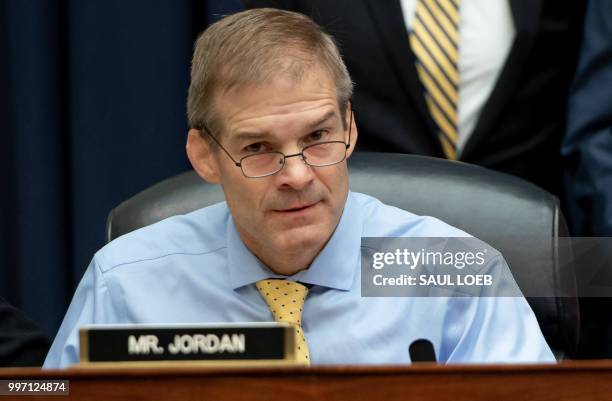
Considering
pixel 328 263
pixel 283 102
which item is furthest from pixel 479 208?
pixel 283 102

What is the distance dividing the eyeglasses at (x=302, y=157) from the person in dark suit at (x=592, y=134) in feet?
2.19

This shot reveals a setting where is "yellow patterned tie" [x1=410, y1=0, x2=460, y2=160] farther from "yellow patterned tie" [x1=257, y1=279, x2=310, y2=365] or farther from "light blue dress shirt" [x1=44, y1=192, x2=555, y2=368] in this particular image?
"yellow patterned tie" [x1=257, y1=279, x2=310, y2=365]

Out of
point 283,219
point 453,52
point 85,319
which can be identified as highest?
point 453,52

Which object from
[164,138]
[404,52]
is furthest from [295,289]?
[164,138]

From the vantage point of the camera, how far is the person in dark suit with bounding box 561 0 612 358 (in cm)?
205

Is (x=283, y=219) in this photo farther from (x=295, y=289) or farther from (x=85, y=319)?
(x=85, y=319)

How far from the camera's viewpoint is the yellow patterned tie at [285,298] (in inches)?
61.7

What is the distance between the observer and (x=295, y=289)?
1.62m

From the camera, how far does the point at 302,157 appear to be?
1542 millimetres

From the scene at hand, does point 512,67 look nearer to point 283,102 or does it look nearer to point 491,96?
point 491,96

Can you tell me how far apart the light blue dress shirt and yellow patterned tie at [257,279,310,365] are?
14 millimetres

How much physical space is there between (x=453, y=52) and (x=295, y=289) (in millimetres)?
805

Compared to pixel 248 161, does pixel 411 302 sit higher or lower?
lower

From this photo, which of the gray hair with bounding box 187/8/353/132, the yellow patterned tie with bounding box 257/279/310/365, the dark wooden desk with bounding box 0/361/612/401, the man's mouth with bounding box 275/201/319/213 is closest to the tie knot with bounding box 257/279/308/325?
the yellow patterned tie with bounding box 257/279/310/365
